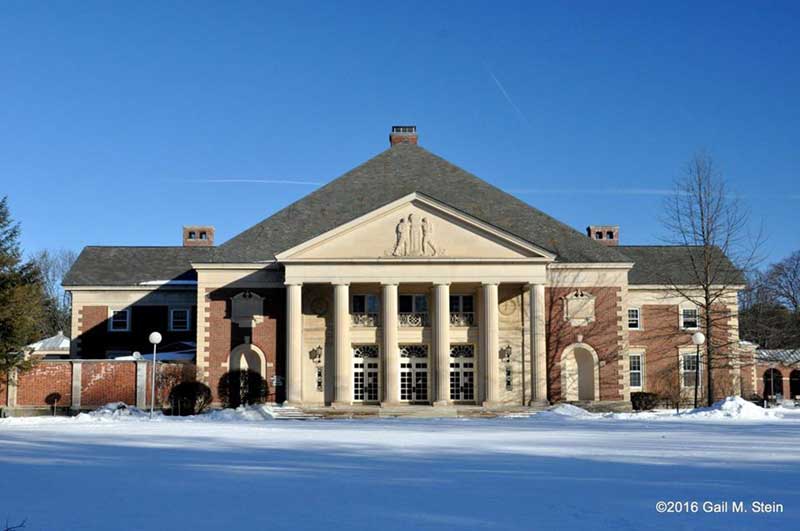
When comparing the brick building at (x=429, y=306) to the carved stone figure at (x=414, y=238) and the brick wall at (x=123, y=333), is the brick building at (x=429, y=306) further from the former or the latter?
the brick wall at (x=123, y=333)

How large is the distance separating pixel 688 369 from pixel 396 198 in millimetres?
20267

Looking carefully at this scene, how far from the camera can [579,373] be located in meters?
46.2

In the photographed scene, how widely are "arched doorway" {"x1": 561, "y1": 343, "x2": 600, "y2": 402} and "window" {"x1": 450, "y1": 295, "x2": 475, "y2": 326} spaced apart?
209 inches

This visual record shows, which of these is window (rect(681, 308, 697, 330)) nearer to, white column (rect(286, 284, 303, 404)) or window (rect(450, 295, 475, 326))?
window (rect(450, 295, 475, 326))

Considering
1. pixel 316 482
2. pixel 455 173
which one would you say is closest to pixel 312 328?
pixel 455 173

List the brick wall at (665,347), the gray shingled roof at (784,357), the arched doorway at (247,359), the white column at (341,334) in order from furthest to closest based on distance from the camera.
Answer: the gray shingled roof at (784,357), the brick wall at (665,347), the arched doorway at (247,359), the white column at (341,334)

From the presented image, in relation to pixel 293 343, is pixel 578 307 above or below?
above

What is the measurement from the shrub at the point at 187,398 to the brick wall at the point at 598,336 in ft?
59.1

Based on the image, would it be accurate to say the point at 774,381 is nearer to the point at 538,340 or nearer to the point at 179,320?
the point at 538,340

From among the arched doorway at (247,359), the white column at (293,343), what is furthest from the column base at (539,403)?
the arched doorway at (247,359)

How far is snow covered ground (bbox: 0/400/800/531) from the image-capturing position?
37.5ft

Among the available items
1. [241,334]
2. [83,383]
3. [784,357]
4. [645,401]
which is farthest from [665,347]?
[83,383]

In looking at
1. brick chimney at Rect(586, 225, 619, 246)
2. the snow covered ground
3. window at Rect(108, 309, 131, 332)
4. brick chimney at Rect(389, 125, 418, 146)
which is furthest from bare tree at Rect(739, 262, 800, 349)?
the snow covered ground

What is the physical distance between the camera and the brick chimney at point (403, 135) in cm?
5553
